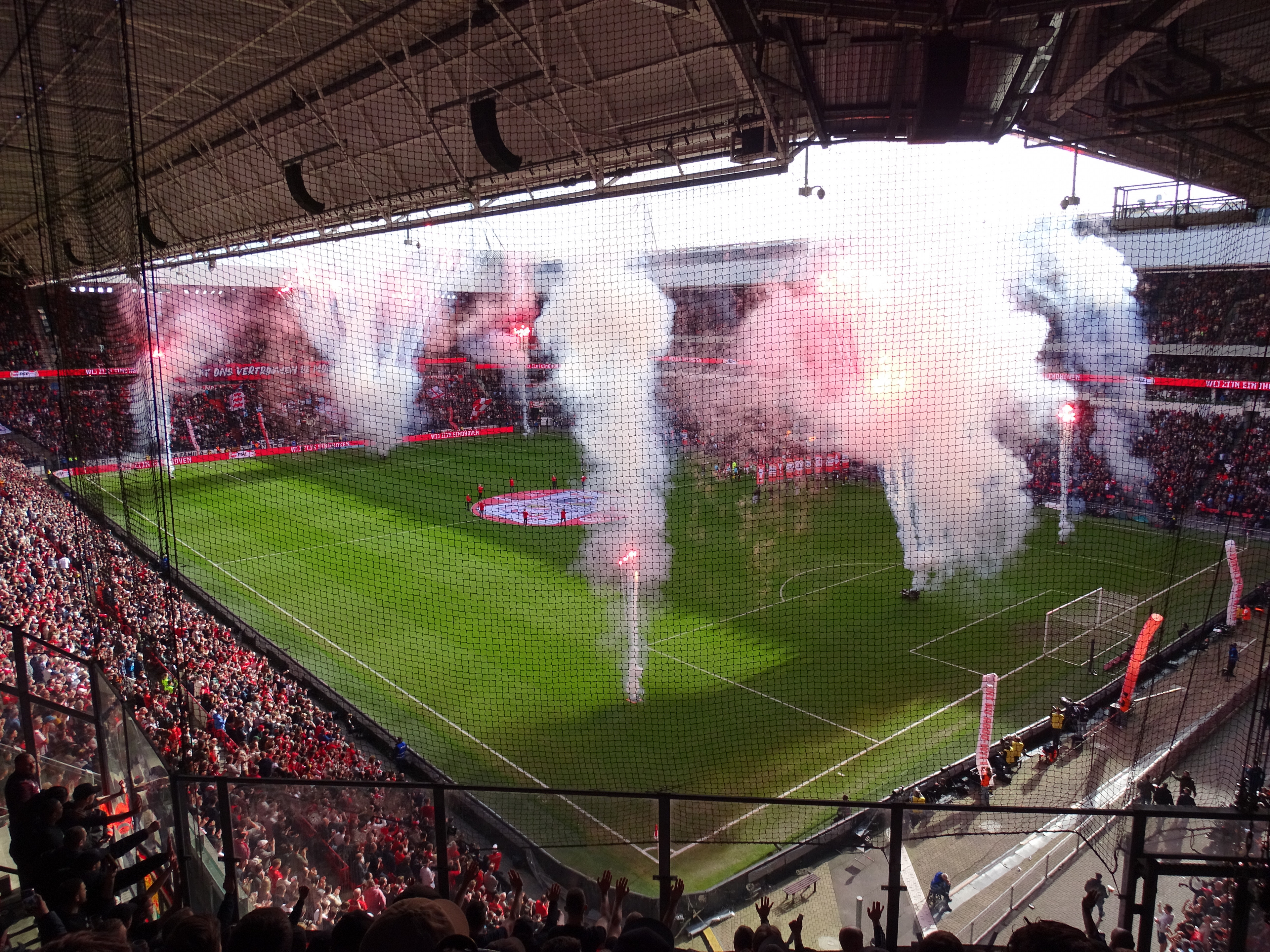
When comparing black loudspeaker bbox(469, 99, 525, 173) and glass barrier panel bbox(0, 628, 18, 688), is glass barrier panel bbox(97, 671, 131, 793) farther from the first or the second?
black loudspeaker bbox(469, 99, 525, 173)

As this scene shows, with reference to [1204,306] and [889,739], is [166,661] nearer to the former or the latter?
[889,739]

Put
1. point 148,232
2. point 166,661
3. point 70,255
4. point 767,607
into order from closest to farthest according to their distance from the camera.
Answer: point 148,232 < point 70,255 < point 166,661 < point 767,607

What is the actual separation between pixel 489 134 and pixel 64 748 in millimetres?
4502

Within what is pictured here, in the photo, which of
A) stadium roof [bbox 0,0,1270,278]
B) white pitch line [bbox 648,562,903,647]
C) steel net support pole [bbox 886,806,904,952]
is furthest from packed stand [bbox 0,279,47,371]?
steel net support pole [bbox 886,806,904,952]

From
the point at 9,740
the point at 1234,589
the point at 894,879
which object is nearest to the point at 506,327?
the point at 1234,589

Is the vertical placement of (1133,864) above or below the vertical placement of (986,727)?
above

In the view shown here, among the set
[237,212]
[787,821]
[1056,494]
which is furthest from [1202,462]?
[237,212]

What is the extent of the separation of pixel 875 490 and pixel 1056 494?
13.3 ft

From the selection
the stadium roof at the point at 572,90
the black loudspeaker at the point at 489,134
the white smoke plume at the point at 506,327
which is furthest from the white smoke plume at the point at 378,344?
the black loudspeaker at the point at 489,134

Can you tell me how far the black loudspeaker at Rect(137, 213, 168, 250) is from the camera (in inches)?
136

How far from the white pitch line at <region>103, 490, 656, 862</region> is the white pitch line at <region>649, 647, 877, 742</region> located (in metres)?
2.97

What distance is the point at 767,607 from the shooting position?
520 inches

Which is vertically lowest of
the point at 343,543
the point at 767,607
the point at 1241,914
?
the point at 767,607

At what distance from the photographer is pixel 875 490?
1956cm
